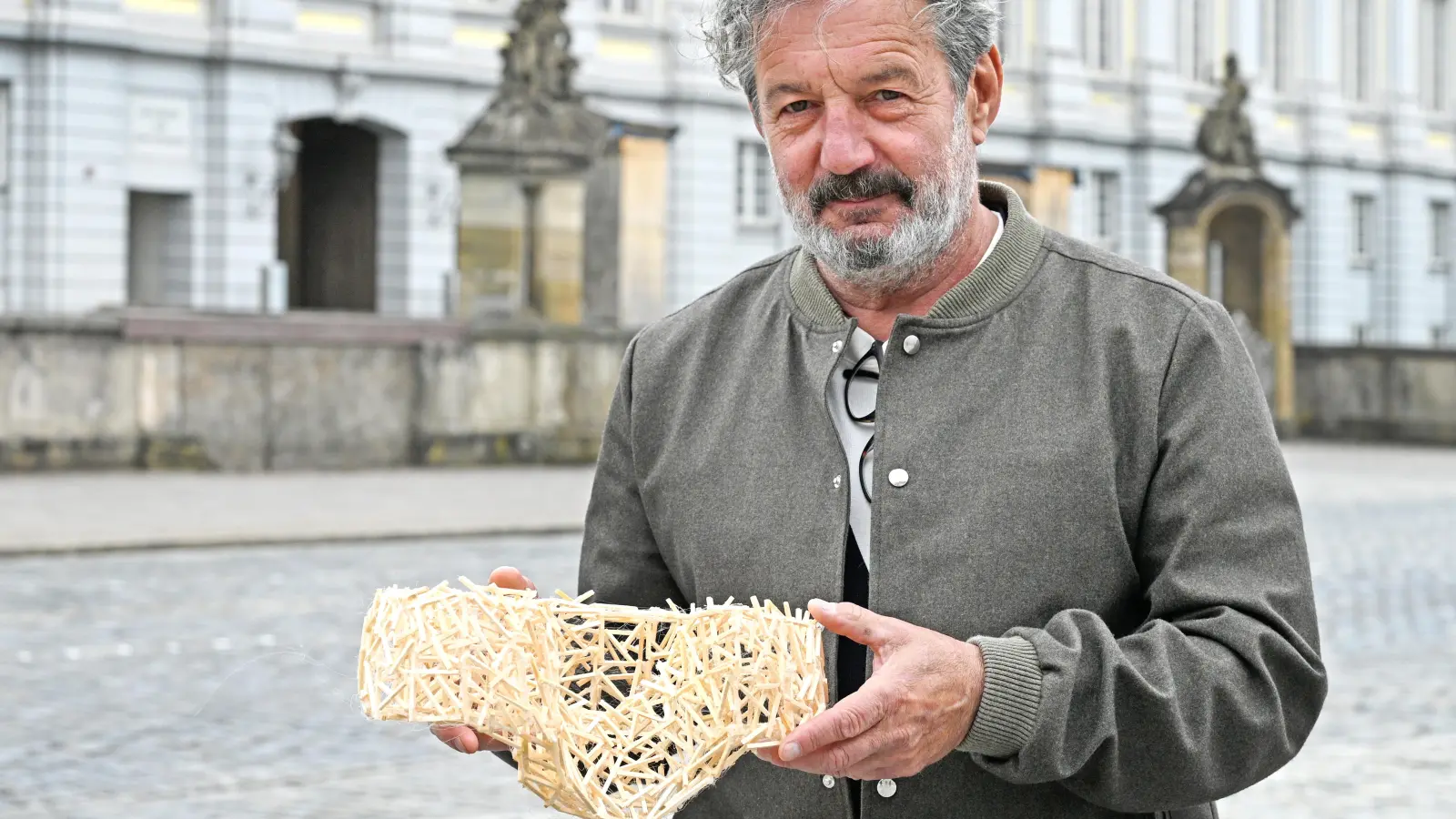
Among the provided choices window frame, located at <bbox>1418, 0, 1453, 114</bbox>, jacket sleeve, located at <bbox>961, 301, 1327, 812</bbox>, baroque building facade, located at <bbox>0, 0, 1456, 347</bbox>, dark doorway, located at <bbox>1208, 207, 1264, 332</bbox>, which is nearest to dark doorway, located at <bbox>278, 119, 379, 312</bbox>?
baroque building facade, located at <bbox>0, 0, 1456, 347</bbox>

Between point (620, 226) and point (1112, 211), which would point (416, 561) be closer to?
point (620, 226)

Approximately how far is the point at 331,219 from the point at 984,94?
1440 inches

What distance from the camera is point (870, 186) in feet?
8.81

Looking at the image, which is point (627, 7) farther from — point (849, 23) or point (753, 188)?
point (849, 23)

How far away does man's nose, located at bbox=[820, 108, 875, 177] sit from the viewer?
2.63 meters

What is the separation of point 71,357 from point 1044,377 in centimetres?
1847

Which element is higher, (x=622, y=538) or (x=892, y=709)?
(x=622, y=538)

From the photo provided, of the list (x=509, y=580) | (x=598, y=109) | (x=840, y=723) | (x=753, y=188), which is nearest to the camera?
(x=840, y=723)

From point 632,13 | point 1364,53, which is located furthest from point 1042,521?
point 1364,53

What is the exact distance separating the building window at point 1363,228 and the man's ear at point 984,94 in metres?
51.9

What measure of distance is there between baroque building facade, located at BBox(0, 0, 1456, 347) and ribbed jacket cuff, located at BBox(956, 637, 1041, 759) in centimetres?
2701

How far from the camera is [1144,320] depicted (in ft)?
8.75

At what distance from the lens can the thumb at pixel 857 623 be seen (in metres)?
2.18

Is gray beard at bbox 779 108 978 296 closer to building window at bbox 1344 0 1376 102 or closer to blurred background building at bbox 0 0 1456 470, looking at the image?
blurred background building at bbox 0 0 1456 470
